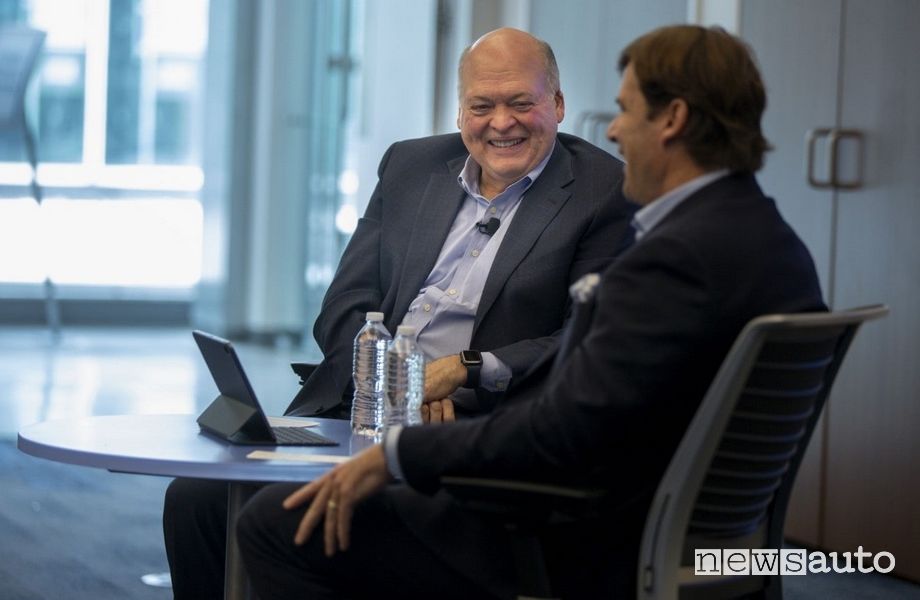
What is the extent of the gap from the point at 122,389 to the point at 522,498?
5.42 meters

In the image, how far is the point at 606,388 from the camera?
1602 millimetres

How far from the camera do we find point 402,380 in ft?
7.35

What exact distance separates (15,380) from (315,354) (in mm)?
1883

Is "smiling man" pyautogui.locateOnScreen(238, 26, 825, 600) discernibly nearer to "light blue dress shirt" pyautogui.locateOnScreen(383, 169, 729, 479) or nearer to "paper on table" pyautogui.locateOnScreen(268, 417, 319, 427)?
"light blue dress shirt" pyautogui.locateOnScreen(383, 169, 729, 479)

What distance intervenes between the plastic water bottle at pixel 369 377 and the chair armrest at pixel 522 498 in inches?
28.1

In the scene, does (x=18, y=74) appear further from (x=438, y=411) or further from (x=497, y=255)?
(x=438, y=411)

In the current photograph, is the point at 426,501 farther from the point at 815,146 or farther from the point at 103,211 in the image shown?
the point at 103,211

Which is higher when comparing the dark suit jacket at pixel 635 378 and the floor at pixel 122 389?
the dark suit jacket at pixel 635 378

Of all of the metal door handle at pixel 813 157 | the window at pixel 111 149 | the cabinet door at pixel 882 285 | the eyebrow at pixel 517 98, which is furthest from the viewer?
the window at pixel 111 149

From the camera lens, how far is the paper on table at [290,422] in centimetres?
236

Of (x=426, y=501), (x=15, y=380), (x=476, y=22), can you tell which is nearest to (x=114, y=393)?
(x=15, y=380)

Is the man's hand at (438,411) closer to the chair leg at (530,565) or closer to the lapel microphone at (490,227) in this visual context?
the lapel microphone at (490,227)

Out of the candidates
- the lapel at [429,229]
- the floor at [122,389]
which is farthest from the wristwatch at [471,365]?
the floor at [122,389]

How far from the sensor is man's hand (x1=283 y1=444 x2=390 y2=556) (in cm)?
175
